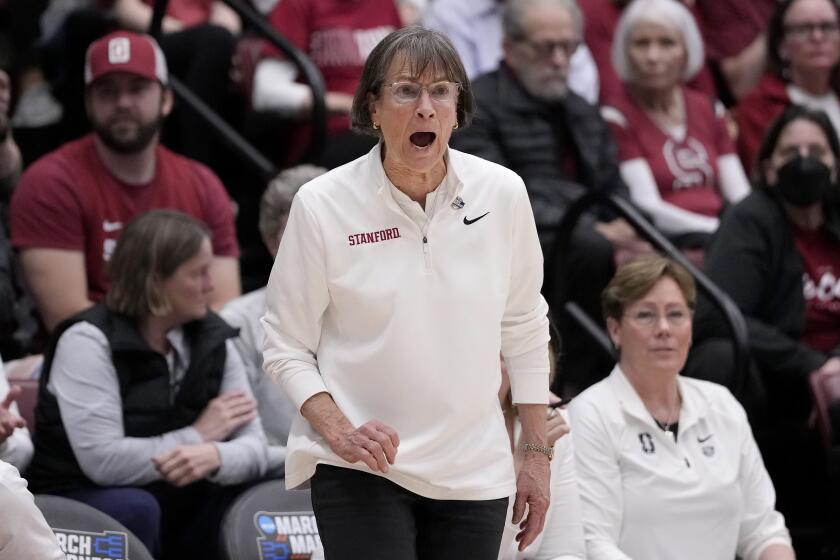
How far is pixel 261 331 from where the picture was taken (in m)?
4.75

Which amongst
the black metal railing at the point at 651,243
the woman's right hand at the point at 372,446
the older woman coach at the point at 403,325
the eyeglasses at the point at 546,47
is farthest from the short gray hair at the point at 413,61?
the eyeglasses at the point at 546,47

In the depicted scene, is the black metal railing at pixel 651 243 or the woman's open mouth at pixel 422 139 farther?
the black metal railing at pixel 651 243

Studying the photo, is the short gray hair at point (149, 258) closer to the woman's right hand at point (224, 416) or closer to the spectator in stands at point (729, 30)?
the woman's right hand at point (224, 416)

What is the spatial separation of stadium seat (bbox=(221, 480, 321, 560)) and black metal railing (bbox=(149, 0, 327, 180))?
6.40 ft

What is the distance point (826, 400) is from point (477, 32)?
2.42 metres

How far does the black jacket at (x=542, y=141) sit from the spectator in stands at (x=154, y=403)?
1.68m

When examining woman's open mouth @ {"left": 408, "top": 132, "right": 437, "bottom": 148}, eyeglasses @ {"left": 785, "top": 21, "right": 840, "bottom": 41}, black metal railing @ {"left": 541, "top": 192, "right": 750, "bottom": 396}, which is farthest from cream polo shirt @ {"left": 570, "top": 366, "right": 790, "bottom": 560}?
eyeglasses @ {"left": 785, "top": 21, "right": 840, "bottom": 41}

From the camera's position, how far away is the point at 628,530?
4.22 m

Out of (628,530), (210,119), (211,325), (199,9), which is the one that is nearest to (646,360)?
(628,530)

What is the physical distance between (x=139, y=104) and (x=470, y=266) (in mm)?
2597

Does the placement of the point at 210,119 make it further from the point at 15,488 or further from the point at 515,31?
the point at 15,488

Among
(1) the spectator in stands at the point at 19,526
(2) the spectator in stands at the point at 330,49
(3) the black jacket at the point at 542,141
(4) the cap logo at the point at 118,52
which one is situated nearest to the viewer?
(1) the spectator in stands at the point at 19,526

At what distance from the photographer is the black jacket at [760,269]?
17.9 feet

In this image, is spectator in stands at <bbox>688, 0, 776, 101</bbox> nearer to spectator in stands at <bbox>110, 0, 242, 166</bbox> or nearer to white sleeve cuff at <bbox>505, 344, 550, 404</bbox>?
spectator in stands at <bbox>110, 0, 242, 166</bbox>
